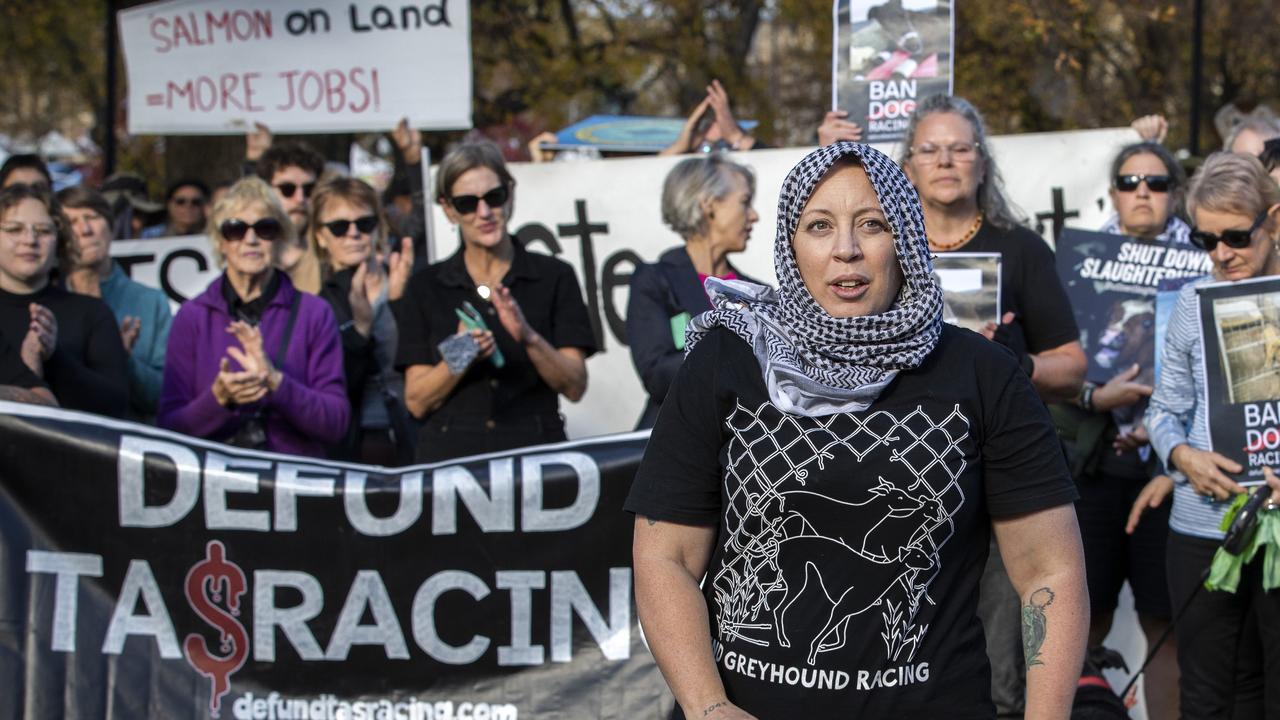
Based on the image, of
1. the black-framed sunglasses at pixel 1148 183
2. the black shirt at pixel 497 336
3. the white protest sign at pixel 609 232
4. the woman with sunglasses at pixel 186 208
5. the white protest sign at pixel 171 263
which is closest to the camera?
the black shirt at pixel 497 336

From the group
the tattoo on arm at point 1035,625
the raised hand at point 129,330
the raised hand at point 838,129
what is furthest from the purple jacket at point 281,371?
the tattoo on arm at point 1035,625

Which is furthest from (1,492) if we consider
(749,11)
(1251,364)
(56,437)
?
(749,11)

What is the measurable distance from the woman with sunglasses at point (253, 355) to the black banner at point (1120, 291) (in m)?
2.66

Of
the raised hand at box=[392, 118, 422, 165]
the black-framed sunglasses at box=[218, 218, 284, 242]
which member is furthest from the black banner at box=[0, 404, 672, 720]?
the raised hand at box=[392, 118, 422, 165]

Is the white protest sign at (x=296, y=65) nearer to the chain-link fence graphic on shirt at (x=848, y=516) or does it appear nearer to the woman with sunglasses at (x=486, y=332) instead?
the woman with sunglasses at (x=486, y=332)

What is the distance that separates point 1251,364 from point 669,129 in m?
4.35

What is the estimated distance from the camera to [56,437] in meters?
4.51

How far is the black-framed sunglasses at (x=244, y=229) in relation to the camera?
525cm

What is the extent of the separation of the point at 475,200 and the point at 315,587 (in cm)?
146

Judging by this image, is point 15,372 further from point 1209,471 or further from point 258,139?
point 1209,471

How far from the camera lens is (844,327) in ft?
8.11

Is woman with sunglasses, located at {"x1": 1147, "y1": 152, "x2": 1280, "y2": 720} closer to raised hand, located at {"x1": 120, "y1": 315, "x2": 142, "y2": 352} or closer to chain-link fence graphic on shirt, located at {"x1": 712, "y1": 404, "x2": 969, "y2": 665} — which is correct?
chain-link fence graphic on shirt, located at {"x1": 712, "y1": 404, "x2": 969, "y2": 665}

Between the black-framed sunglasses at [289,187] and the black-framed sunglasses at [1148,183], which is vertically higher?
the black-framed sunglasses at [289,187]

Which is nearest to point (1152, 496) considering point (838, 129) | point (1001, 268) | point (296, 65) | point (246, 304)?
point (1001, 268)
